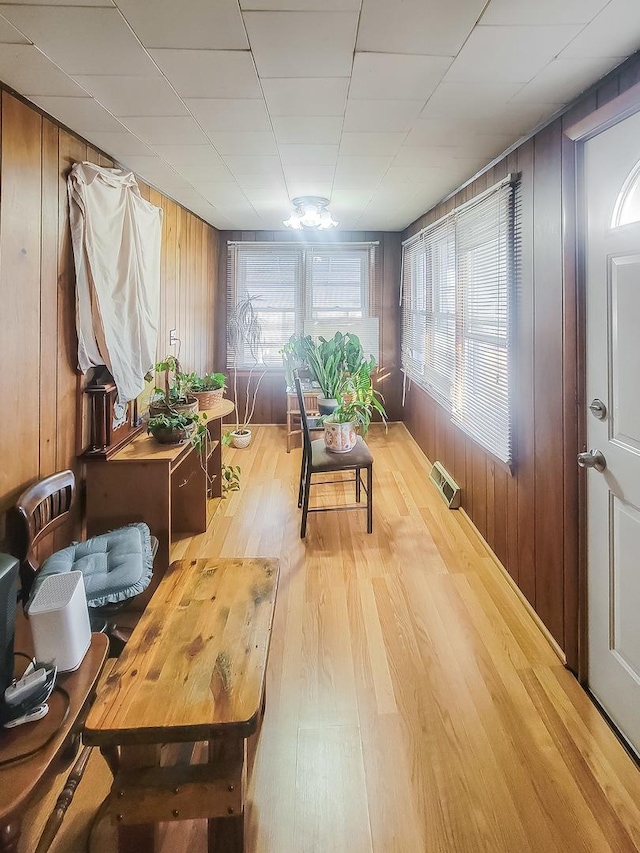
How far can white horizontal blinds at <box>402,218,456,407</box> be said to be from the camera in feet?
12.3

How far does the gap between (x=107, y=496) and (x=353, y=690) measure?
4.87ft

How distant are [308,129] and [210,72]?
656 millimetres

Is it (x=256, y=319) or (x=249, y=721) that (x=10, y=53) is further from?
(x=256, y=319)

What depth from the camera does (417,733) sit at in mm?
1647

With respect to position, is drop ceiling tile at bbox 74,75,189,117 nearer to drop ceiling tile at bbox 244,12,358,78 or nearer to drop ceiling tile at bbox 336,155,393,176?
drop ceiling tile at bbox 244,12,358,78

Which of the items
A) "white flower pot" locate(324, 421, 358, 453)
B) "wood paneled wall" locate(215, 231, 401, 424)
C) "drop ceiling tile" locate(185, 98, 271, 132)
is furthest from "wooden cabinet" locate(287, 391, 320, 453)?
"drop ceiling tile" locate(185, 98, 271, 132)

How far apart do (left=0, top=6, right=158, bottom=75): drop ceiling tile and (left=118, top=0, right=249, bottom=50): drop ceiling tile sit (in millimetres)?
49

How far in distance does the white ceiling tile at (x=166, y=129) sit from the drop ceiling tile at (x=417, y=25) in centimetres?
100

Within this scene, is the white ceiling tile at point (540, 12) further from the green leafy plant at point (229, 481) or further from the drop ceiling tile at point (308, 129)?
the green leafy plant at point (229, 481)

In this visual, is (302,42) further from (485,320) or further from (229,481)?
(229,481)

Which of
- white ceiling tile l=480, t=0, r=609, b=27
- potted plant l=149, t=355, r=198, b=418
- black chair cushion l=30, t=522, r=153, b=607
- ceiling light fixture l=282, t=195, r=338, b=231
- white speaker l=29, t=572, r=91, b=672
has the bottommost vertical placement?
black chair cushion l=30, t=522, r=153, b=607

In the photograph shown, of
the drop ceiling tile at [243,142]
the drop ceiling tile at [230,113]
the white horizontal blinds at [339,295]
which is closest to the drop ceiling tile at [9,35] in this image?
the drop ceiling tile at [230,113]

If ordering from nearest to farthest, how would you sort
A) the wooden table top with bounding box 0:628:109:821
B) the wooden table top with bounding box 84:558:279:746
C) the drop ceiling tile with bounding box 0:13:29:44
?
the wooden table top with bounding box 0:628:109:821 < the wooden table top with bounding box 84:558:279:746 < the drop ceiling tile with bounding box 0:13:29:44

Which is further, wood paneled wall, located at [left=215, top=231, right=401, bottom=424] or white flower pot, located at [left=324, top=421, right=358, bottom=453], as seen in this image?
wood paneled wall, located at [left=215, top=231, right=401, bottom=424]
